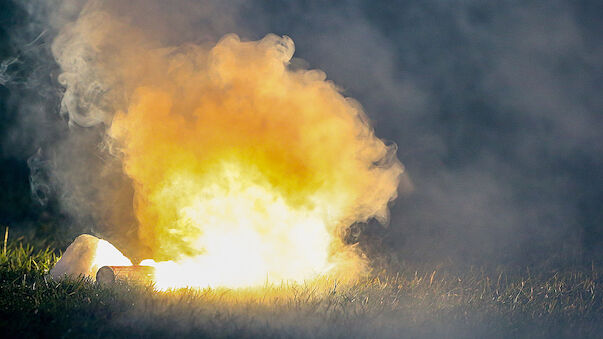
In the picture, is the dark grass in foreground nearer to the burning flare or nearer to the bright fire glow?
the bright fire glow

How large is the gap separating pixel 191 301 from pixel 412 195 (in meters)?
5.64

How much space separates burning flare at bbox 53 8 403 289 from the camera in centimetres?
638

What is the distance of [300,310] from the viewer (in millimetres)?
4953

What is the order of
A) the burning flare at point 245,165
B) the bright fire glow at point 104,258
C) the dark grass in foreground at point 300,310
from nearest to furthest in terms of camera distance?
1. the dark grass in foreground at point 300,310
2. the bright fire glow at point 104,258
3. the burning flare at point 245,165

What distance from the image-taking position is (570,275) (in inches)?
295

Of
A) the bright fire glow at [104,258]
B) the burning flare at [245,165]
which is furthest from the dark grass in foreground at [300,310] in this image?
the burning flare at [245,165]

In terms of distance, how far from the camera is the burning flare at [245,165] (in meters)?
6.38

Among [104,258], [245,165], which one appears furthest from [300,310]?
[104,258]

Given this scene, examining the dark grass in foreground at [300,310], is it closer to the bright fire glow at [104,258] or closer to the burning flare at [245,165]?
the bright fire glow at [104,258]

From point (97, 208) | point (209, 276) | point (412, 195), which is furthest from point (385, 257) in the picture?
point (97, 208)

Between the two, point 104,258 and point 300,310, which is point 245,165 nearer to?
point 104,258

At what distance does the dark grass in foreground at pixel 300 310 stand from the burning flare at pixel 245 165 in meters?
0.70

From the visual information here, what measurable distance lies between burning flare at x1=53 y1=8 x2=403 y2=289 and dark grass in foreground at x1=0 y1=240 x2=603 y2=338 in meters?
0.70

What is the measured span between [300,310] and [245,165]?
1857 millimetres
